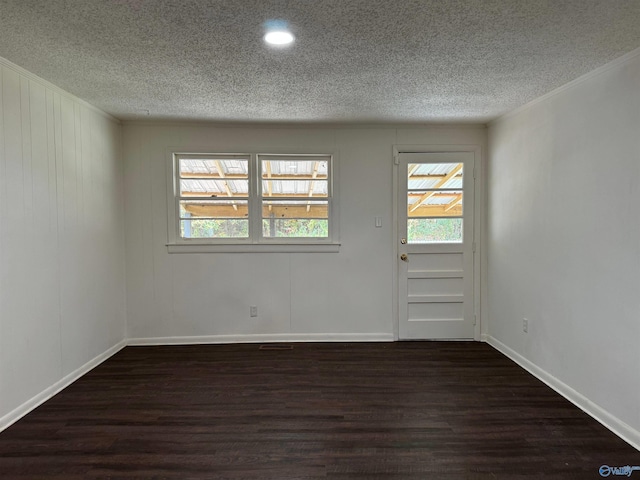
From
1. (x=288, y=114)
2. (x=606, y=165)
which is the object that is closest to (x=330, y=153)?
(x=288, y=114)

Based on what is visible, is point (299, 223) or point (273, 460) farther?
point (299, 223)

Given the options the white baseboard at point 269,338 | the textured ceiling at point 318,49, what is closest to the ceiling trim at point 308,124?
the textured ceiling at point 318,49

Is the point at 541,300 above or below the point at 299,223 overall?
below

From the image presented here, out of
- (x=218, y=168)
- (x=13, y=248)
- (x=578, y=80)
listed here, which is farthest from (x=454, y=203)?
(x=13, y=248)

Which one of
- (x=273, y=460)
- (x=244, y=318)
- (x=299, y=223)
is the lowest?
(x=273, y=460)

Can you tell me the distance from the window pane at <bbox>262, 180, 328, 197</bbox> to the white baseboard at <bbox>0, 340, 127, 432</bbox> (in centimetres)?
224

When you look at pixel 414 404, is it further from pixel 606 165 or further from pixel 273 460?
pixel 606 165

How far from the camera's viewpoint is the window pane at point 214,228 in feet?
12.8

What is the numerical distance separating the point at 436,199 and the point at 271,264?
6.34 feet

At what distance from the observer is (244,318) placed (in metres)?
3.91

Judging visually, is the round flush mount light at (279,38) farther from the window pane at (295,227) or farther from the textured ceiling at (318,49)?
Answer: the window pane at (295,227)

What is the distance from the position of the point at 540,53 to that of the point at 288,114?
2.08 meters

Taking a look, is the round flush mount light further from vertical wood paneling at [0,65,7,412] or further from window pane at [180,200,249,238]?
window pane at [180,200,249,238]

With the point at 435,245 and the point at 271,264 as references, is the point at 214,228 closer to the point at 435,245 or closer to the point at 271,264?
the point at 271,264
